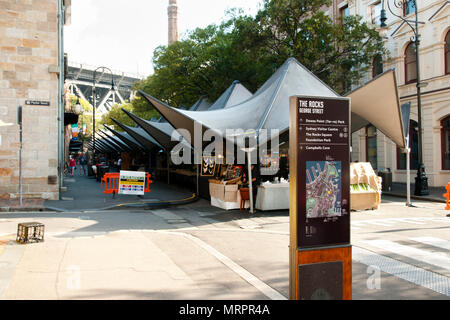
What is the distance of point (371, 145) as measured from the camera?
1088 inches

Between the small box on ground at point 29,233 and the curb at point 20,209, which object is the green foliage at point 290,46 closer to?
the curb at point 20,209

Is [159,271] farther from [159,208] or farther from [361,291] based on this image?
[159,208]

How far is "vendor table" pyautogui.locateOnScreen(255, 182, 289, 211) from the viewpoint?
12.7m

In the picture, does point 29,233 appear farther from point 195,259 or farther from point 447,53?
point 447,53

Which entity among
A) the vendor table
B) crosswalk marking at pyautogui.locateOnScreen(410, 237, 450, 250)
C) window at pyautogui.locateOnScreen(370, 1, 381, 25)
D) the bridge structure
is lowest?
crosswalk marking at pyautogui.locateOnScreen(410, 237, 450, 250)

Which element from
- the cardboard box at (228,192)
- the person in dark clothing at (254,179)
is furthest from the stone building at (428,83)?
the cardboard box at (228,192)

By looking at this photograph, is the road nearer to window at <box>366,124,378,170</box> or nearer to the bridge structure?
window at <box>366,124,378,170</box>

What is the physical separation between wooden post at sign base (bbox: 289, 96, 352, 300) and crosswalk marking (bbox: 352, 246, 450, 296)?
6.45 ft

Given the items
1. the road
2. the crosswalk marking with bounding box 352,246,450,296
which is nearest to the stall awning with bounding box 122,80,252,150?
the road

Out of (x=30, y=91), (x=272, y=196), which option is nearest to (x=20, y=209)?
(x=30, y=91)

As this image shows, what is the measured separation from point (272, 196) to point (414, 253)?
6.14 meters

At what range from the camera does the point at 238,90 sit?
68.5ft
